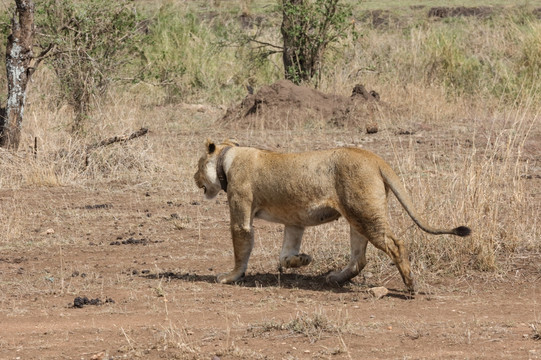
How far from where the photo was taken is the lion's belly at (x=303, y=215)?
6781 mm

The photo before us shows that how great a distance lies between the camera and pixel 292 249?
7125 millimetres

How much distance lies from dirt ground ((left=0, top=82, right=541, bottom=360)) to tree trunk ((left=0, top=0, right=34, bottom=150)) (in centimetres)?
205

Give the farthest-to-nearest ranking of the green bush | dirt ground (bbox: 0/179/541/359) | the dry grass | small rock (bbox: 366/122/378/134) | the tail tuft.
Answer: small rock (bbox: 366/122/378/134) → the green bush → the dry grass → the tail tuft → dirt ground (bbox: 0/179/541/359)

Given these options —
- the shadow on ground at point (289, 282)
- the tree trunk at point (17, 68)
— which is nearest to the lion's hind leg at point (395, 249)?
the shadow on ground at point (289, 282)

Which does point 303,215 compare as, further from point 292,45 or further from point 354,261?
point 292,45

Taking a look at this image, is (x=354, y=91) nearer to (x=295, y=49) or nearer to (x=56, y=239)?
(x=295, y=49)

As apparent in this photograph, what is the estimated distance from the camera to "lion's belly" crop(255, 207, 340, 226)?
678cm

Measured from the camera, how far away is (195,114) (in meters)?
17.5

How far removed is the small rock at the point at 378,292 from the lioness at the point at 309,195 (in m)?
0.19

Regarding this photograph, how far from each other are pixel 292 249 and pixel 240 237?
0.44 m

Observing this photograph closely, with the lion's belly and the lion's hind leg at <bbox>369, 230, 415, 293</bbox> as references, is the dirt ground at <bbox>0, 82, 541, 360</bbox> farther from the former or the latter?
the lion's belly

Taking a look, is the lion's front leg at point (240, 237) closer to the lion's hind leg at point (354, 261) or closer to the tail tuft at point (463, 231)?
the lion's hind leg at point (354, 261)

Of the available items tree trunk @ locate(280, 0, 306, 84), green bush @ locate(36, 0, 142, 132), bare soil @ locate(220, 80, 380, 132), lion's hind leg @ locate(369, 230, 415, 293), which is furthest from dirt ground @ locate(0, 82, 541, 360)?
tree trunk @ locate(280, 0, 306, 84)

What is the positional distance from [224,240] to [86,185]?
11.4 feet
